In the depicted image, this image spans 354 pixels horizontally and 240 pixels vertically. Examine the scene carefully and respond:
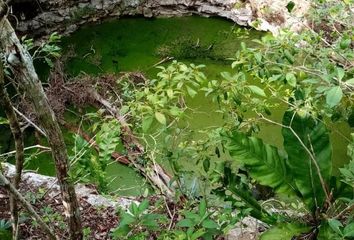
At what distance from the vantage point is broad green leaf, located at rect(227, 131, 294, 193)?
187 cm

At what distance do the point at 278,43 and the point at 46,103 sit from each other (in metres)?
1.08

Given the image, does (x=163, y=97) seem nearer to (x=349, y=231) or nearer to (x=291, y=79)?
(x=291, y=79)

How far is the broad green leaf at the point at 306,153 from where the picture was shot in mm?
1867

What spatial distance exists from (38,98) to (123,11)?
514cm

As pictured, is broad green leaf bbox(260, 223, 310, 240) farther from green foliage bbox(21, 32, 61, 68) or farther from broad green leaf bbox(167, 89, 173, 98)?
green foliage bbox(21, 32, 61, 68)

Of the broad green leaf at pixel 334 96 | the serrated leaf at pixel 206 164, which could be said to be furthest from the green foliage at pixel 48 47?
the broad green leaf at pixel 334 96

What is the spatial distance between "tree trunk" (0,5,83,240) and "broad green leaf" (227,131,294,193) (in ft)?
2.19

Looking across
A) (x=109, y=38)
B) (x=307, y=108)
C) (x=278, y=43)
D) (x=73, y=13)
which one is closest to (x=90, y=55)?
(x=109, y=38)

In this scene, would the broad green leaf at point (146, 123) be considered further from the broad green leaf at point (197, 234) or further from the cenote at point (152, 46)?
the cenote at point (152, 46)

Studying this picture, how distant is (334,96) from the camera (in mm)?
1321

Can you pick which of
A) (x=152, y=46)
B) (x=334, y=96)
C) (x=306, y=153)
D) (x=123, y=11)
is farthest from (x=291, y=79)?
(x=123, y=11)

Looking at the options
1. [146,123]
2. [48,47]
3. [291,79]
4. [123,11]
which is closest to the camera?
[146,123]

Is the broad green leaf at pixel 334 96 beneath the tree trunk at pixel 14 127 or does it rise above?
above

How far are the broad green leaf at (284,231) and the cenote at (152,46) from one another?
231 centimetres
